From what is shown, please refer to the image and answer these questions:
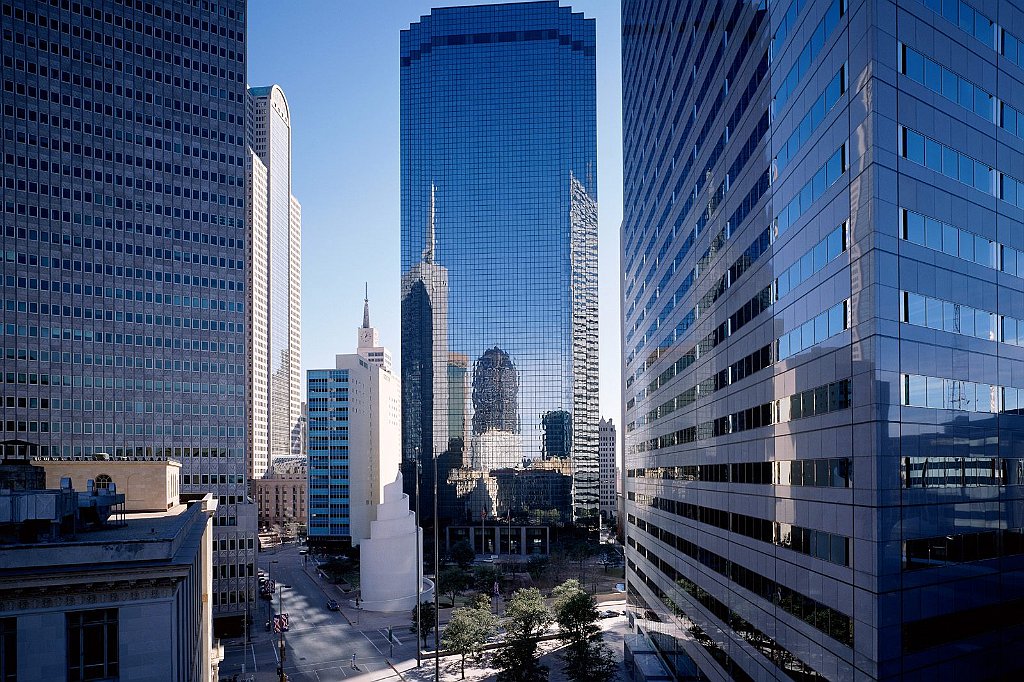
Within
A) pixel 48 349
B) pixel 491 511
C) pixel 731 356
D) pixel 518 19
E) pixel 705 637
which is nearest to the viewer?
pixel 731 356

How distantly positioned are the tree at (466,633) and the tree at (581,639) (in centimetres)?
735

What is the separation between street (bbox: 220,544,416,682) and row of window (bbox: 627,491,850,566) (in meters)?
38.1

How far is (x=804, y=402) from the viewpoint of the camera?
30891mm

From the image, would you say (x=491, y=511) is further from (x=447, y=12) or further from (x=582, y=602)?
(x=447, y=12)

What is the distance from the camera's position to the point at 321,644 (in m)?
82.4

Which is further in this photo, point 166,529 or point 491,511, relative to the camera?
point 491,511

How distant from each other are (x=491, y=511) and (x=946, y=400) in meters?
138

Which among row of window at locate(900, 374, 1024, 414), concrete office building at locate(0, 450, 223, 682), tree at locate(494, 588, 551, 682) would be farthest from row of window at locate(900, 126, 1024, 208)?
tree at locate(494, 588, 551, 682)

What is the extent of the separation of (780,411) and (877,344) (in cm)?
951

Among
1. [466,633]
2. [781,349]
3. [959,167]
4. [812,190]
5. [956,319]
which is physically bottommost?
[466,633]

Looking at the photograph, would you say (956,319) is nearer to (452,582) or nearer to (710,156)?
(710,156)

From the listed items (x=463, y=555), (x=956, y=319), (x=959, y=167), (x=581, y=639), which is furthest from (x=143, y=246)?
(x=956, y=319)

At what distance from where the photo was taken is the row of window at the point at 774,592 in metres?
27.1

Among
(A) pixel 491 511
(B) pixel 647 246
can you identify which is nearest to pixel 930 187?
(B) pixel 647 246
